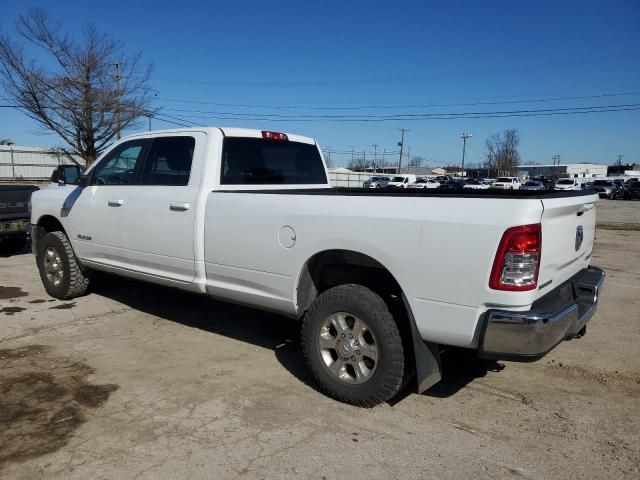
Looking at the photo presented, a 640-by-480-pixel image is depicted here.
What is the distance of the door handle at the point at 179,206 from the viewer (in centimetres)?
453

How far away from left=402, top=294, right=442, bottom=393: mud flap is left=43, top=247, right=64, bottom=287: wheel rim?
15.6ft

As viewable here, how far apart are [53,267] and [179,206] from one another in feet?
9.18

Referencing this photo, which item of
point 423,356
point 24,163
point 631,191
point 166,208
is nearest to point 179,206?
point 166,208

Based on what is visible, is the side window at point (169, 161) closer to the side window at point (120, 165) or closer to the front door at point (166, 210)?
the front door at point (166, 210)

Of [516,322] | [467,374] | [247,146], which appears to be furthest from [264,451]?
[247,146]

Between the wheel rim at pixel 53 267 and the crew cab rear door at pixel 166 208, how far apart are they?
1.65 m

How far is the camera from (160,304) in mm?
6355

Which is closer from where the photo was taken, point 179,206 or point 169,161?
point 179,206

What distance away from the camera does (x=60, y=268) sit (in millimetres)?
6301

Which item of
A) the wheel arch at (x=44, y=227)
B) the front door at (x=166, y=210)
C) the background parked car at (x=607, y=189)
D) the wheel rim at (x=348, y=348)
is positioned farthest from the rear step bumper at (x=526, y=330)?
the background parked car at (x=607, y=189)

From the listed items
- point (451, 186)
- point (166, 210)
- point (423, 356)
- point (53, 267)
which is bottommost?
point (53, 267)

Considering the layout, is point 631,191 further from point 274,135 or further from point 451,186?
point 274,135

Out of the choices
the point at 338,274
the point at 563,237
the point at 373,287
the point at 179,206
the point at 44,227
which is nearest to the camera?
the point at 563,237

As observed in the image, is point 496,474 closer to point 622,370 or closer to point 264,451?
point 264,451
